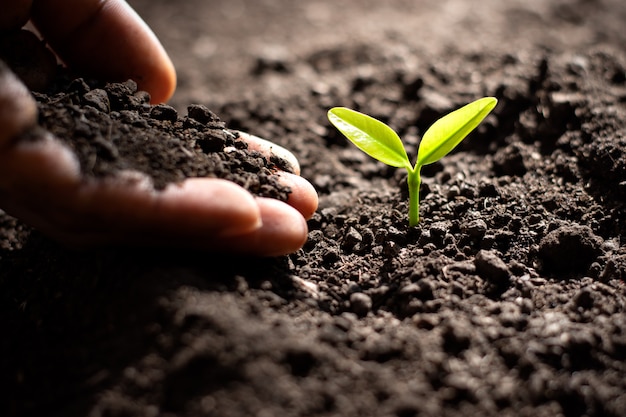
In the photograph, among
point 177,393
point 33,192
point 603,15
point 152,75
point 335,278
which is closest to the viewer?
point 177,393

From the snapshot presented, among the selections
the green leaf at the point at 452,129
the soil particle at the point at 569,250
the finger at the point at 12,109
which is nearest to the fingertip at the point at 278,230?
the green leaf at the point at 452,129

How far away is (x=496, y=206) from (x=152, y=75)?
4.24 ft

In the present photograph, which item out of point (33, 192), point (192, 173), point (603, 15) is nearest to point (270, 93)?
point (192, 173)

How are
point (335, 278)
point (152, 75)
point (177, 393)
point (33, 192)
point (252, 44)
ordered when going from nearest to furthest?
1. point (177, 393)
2. point (33, 192)
3. point (335, 278)
4. point (152, 75)
5. point (252, 44)

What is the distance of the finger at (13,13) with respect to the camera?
61.3 inches

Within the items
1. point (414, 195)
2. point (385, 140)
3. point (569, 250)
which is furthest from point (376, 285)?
point (569, 250)

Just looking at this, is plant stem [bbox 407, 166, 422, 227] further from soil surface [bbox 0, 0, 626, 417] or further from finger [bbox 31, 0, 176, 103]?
finger [bbox 31, 0, 176, 103]

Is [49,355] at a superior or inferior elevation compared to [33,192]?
inferior

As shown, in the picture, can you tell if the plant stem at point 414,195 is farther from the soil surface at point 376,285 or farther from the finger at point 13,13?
the finger at point 13,13

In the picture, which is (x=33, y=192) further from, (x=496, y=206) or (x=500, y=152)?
(x=500, y=152)

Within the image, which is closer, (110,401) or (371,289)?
(110,401)

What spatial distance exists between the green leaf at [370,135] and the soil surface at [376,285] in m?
0.24

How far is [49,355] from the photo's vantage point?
1.22m

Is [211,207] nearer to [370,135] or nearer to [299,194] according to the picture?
[299,194]
